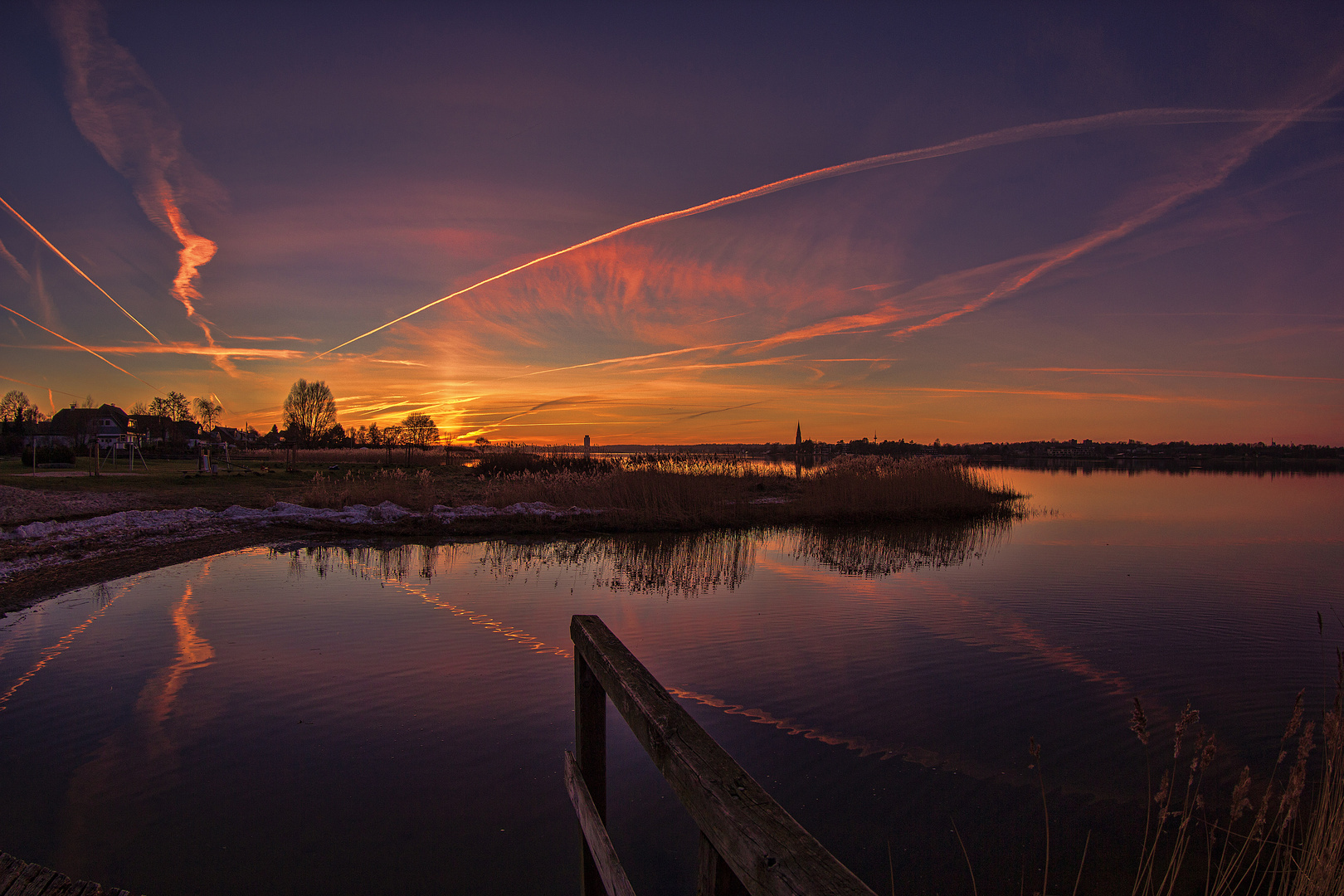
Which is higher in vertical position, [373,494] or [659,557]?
[373,494]

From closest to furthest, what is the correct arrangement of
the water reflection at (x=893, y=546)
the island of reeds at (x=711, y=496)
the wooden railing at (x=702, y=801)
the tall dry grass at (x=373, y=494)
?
the wooden railing at (x=702, y=801) < the water reflection at (x=893, y=546) < the island of reeds at (x=711, y=496) < the tall dry grass at (x=373, y=494)

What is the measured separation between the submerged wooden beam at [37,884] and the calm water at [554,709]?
32.3 inches

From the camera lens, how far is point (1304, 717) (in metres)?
5.67

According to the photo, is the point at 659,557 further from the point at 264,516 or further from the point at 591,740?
the point at 591,740

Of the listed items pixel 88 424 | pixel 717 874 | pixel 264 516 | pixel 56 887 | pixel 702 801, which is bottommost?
pixel 56 887

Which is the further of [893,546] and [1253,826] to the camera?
[893,546]

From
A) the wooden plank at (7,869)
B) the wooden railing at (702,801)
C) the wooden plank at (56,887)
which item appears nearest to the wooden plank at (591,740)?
the wooden railing at (702,801)

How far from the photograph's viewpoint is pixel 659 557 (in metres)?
13.4

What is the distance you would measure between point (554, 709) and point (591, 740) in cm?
315

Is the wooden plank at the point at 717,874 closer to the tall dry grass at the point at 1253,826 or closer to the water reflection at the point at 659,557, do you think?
the tall dry grass at the point at 1253,826

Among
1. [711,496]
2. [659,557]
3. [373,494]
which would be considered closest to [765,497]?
[711,496]

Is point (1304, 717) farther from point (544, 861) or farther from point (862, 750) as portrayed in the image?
point (544, 861)

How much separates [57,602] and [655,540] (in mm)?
10257

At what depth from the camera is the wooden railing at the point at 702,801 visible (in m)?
1.09
